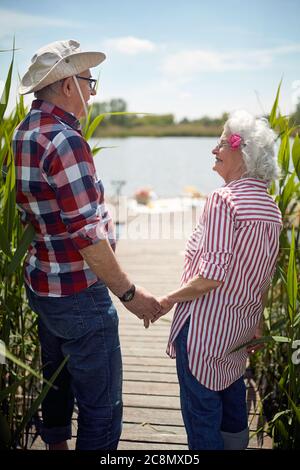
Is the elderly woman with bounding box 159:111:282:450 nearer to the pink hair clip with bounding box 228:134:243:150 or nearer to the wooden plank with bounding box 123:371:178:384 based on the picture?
the pink hair clip with bounding box 228:134:243:150

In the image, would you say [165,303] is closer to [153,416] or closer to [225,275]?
[225,275]

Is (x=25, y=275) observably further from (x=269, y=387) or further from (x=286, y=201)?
(x=269, y=387)

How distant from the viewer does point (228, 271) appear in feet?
4.41

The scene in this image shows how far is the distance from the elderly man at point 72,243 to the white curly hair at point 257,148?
0.40m

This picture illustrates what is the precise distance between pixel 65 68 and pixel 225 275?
0.67 meters

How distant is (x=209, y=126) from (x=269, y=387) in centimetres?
3654

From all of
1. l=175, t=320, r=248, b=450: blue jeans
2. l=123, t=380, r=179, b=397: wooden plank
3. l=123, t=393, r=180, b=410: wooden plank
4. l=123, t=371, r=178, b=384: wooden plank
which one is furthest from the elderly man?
l=123, t=371, r=178, b=384: wooden plank

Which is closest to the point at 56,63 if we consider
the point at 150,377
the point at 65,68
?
the point at 65,68

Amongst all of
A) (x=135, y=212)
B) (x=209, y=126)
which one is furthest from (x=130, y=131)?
(x=135, y=212)

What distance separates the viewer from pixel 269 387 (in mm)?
2143

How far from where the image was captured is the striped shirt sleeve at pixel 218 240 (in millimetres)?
1284

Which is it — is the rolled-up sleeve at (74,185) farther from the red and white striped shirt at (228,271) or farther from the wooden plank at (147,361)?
the wooden plank at (147,361)

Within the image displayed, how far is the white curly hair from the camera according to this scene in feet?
4.44

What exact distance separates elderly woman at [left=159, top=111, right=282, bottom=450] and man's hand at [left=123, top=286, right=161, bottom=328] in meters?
0.04
